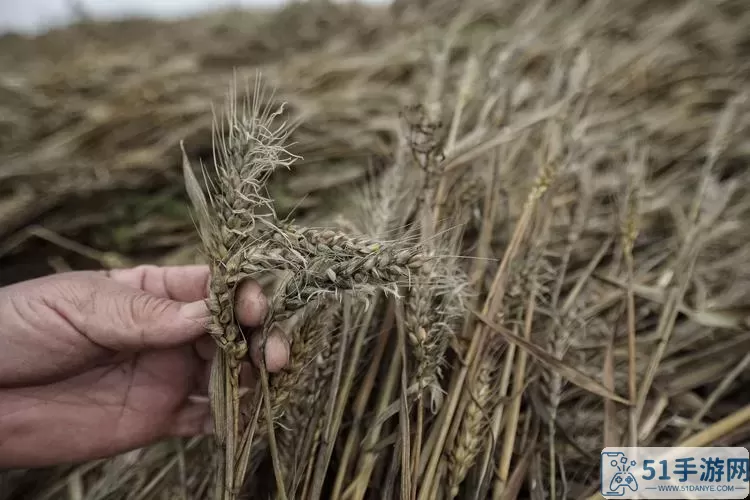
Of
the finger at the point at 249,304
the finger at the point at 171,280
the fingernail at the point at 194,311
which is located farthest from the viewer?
the finger at the point at 171,280

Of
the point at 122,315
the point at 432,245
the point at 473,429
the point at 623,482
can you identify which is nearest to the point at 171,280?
the point at 122,315

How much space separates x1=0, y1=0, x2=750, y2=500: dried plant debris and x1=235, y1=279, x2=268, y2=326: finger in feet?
0.09

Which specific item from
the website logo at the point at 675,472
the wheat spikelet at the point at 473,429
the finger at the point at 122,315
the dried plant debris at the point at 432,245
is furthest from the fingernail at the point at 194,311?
the website logo at the point at 675,472

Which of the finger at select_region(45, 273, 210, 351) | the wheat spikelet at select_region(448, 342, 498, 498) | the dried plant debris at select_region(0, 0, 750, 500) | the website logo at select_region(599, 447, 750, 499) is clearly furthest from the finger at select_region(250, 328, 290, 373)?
the website logo at select_region(599, 447, 750, 499)

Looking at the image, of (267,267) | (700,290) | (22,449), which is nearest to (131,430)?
(22,449)

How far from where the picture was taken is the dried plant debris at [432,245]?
82 cm

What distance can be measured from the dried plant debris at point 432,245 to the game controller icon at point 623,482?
0.06 m

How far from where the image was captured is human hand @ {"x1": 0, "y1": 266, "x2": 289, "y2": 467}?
0.96m

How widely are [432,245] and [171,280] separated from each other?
0.59 meters

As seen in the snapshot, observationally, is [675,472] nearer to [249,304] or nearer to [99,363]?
[249,304]

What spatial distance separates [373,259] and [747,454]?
0.83 m

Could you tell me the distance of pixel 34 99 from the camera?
7.71 feet

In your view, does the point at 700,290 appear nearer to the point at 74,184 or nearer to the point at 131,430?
the point at 131,430

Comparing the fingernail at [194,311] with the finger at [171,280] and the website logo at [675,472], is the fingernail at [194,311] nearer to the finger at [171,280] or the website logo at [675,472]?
the finger at [171,280]
